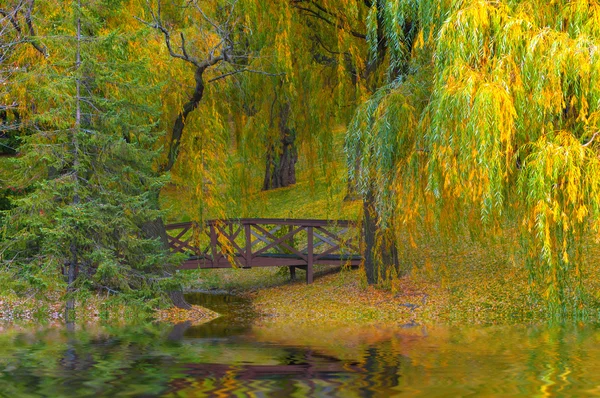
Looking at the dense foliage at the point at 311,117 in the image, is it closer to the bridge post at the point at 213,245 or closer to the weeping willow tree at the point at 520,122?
the weeping willow tree at the point at 520,122

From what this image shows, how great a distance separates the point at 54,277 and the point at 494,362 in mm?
6814

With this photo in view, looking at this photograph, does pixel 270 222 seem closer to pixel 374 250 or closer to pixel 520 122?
pixel 374 250

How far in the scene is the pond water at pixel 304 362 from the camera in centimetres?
646

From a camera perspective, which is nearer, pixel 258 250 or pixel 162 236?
pixel 162 236

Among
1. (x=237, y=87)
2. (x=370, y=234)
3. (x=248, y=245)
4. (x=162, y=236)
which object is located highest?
(x=237, y=87)

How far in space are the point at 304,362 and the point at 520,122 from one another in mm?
3643

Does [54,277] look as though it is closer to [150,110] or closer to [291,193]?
[150,110]

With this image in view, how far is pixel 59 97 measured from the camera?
1146 centimetres

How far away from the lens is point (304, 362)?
7.78 m

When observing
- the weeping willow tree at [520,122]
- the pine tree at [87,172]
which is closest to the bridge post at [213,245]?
the pine tree at [87,172]

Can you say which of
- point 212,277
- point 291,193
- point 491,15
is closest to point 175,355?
point 491,15

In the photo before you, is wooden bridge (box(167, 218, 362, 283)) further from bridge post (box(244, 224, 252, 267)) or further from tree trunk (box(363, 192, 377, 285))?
tree trunk (box(363, 192, 377, 285))

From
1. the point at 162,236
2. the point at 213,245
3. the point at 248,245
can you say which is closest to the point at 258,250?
the point at 248,245

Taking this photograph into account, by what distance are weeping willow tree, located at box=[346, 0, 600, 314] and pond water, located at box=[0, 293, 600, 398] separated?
129 cm
